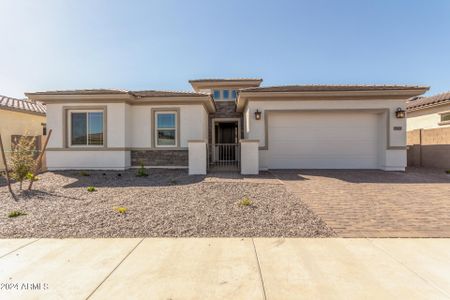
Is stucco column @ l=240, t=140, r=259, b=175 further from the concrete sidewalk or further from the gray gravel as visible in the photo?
the concrete sidewalk

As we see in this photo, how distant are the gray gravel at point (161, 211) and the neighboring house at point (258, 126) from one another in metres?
2.90

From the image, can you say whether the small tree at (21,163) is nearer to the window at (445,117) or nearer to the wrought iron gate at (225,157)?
the wrought iron gate at (225,157)

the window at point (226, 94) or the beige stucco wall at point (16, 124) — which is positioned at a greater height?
the window at point (226, 94)

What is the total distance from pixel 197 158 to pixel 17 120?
10.9 metres

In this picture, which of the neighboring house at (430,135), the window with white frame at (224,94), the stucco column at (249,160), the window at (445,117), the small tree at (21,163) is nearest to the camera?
Answer: the small tree at (21,163)

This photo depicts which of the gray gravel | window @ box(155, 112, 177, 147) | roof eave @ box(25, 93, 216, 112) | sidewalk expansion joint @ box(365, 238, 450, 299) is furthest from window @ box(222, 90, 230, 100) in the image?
sidewalk expansion joint @ box(365, 238, 450, 299)

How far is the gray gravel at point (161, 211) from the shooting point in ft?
13.2

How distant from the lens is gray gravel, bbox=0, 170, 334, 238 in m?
4.04

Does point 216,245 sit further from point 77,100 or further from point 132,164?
point 77,100

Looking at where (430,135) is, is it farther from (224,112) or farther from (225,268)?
(225,268)

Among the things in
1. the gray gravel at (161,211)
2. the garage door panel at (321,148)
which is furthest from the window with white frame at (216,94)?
the gray gravel at (161,211)

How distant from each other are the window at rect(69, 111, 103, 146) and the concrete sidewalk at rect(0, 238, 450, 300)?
740 centimetres

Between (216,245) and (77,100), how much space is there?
1006cm

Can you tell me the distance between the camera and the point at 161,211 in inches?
195
